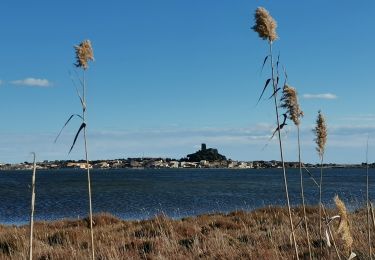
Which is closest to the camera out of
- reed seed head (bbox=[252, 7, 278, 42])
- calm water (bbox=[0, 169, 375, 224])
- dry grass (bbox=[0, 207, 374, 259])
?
reed seed head (bbox=[252, 7, 278, 42])

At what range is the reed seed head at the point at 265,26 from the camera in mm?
2590

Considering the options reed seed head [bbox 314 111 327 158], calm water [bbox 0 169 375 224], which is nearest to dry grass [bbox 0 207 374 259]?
reed seed head [bbox 314 111 327 158]

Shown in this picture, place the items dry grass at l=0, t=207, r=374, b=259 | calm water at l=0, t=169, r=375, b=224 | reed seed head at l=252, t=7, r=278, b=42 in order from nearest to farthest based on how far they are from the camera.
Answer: reed seed head at l=252, t=7, r=278, b=42 < dry grass at l=0, t=207, r=374, b=259 < calm water at l=0, t=169, r=375, b=224

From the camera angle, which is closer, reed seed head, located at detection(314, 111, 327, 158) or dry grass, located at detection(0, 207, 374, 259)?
reed seed head, located at detection(314, 111, 327, 158)

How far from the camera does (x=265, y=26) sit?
8.57 feet

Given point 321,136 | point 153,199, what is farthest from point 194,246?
point 153,199

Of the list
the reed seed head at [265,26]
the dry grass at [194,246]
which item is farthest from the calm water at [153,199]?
the reed seed head at [265,26]

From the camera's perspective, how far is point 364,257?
4.79 m

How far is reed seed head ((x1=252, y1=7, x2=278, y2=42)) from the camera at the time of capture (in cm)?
259

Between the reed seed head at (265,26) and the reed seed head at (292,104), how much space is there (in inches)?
14.9

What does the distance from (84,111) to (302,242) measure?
18.9 feet

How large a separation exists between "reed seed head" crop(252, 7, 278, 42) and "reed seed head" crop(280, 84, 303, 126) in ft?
1.24

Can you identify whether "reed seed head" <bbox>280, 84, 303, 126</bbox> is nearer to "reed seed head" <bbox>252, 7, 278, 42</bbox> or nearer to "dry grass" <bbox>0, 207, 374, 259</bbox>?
"reed seed head" <bbox>252, 7, 278, 42</bbox>

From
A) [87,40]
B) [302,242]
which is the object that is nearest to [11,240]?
[302,242]
